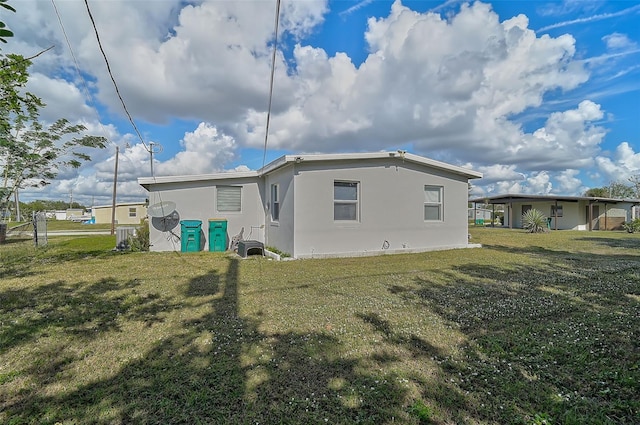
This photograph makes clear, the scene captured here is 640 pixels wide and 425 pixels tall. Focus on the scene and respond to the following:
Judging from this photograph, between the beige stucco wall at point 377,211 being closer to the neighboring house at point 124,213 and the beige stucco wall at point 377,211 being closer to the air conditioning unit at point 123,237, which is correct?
the air conditioning unit at point 123,237

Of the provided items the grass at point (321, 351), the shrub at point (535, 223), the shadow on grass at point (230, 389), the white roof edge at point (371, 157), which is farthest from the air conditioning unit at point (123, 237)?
the shrub at point (535, 223)

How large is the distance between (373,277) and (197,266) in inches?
171

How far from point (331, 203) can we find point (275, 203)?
2360 millimetres

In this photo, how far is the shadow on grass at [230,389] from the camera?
2172mm

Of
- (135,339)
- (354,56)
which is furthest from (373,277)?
(354,56)

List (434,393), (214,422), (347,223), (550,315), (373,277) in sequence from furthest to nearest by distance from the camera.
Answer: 1. (347,223)
2. (373,277)
3. (550,315)
4. (434,393)
5. (214,422)

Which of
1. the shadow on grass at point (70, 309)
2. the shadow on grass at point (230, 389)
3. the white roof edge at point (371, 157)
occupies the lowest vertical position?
the shadow on grass at point (230, 389)

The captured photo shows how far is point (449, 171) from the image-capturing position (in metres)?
11.0

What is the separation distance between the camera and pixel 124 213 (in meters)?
42.5

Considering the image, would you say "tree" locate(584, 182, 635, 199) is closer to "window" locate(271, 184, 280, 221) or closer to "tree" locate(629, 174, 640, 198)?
"tree" locate(629, 174, 640, 198)

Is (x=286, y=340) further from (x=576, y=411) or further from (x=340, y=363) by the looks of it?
(x=576, y=411)

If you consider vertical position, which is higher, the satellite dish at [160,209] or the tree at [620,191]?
the tree at [620,191]

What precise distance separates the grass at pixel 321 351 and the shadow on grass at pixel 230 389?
0.05 feet

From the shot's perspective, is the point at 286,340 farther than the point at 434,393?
Yes
